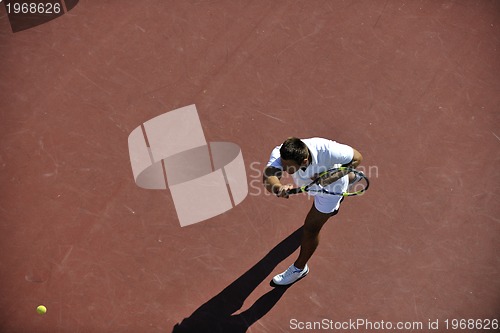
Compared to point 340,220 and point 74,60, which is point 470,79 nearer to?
point 340,220

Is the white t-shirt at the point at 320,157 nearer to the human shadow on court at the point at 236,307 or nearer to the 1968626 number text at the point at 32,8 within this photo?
the human shadow on court at the point at 236,307

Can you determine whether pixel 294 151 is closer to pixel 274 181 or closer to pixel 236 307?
pixel 274 181

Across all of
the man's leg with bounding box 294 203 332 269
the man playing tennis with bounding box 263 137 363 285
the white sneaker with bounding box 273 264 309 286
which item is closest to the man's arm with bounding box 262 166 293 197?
the man playing tennis with bounding box 263 137 363 285

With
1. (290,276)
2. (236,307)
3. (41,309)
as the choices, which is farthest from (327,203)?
(41,309)

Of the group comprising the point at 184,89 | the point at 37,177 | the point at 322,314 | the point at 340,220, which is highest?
the point at 184,89

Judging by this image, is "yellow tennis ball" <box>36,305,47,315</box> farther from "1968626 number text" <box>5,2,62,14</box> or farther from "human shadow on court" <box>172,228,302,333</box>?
"1968626 number text" <box>5,2,62,14</box>

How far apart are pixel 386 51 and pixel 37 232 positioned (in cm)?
489

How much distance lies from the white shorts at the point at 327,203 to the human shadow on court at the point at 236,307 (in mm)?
1083

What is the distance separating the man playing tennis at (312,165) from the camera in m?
5.21

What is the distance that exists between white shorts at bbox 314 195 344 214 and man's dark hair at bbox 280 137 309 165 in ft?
2.46

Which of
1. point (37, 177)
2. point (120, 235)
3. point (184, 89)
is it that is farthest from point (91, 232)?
point (184, 89)

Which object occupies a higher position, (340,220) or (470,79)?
(470,79)

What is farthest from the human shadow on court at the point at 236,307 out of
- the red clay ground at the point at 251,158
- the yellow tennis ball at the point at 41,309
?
the yellow tennis ball at the point at 41,309

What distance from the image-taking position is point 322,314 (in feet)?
21.5
